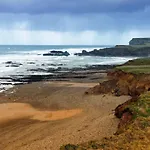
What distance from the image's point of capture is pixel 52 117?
2405cm

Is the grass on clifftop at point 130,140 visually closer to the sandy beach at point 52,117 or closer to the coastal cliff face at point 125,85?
the sandy beach at point 52,117

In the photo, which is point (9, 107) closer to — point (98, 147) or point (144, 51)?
point (98, 147)

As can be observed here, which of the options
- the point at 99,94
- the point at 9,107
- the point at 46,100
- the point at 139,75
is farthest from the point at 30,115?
the point at 139,75

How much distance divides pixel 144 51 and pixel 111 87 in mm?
89883

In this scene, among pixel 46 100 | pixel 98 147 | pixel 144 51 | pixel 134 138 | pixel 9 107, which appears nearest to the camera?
pixel 98 147

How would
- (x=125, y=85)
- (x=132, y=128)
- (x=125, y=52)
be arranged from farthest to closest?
(x=125, y=52) < (x=125, y=85) < (x=132, y=128)

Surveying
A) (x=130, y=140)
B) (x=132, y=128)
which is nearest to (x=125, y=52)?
(x=132, y=128)

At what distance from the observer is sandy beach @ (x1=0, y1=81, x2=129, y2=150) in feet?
57.0

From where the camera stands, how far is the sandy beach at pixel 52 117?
17359 millimetres

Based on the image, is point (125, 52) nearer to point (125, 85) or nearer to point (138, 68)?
point (138, 68)

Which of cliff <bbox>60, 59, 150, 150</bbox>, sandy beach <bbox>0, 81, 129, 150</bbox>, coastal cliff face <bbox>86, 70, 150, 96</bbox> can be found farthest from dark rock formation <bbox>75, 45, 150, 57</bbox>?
cliff <bbox>60, 59, 150, 150</bbox>

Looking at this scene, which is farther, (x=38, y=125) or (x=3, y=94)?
(x=3, y=94)

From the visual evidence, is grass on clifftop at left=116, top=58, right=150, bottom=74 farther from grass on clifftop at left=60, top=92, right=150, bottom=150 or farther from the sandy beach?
grass on clifftop at left=60, top=92, right=150, bottom=150

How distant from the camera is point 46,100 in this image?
29969mm
